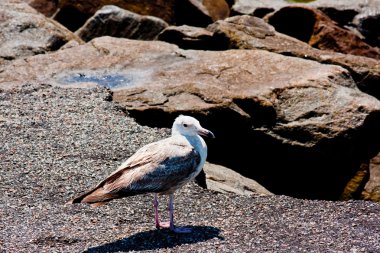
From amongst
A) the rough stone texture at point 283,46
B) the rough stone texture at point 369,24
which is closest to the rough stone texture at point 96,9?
the rough stone texture at point 283,46

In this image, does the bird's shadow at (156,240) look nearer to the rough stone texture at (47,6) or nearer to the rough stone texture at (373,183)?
the rough stone texture at (373,183)

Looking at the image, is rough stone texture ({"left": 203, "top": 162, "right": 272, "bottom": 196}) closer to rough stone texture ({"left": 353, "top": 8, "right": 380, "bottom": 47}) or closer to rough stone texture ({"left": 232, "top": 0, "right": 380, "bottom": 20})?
rough stone texture ({"left": 232, "top": 0, "right": 380, "bottom": 20})

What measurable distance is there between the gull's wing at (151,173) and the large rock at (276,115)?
4475mm

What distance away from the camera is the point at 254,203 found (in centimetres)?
1078

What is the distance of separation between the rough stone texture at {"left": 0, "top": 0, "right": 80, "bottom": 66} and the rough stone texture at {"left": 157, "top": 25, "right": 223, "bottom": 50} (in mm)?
2453

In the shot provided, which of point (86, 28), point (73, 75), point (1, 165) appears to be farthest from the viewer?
point (86, 28)

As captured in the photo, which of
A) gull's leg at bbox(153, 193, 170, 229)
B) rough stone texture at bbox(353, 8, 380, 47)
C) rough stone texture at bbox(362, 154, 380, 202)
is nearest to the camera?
gull's leg at bbox(153, 193, 170, 229)

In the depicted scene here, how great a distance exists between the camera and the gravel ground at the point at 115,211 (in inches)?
362

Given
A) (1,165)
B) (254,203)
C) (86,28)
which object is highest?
(254,203)

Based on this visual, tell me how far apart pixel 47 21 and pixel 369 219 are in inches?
471

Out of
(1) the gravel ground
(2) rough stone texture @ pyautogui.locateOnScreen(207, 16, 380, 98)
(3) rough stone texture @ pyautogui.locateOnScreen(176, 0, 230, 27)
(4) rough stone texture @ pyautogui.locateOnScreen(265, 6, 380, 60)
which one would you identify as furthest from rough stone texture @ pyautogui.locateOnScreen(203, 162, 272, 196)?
(3) rough stone texture @ pyautogui.locateOnScreen(176, 0, 230, 27)

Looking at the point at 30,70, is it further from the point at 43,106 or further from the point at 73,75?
the point at 43,106

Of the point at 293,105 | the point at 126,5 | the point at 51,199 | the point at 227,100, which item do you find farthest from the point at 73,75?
the point at 126,5

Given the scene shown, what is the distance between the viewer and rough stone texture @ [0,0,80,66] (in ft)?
60.9
